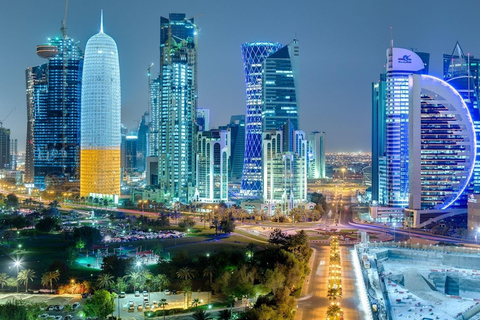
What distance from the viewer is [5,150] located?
12825 cm

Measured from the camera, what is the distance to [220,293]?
3059 cm

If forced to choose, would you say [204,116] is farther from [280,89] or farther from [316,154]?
[316,154]

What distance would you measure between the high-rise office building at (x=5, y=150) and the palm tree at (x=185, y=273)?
10488 centimetres

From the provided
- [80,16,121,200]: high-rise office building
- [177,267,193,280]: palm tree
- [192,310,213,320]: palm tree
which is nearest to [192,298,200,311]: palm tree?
[192,310,213,320]: palm tree

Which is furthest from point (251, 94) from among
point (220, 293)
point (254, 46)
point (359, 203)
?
point (220, 293)

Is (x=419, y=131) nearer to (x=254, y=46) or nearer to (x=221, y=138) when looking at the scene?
(x=221, y=138)

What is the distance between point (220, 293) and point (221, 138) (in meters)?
43.4

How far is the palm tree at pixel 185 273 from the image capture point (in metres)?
31.3

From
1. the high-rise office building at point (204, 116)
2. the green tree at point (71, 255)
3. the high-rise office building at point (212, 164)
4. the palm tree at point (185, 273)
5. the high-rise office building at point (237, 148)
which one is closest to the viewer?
the palm tree at point (185, 273)

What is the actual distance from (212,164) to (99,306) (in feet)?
158

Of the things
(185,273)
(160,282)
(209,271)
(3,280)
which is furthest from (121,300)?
(3,280)

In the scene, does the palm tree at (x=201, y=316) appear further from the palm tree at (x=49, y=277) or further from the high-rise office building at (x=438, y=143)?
the high-rise office building at (x=438, y=143)

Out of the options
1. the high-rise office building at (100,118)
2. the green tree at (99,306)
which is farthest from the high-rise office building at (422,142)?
the green tree at (99,306)

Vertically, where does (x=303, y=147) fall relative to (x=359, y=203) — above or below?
above
